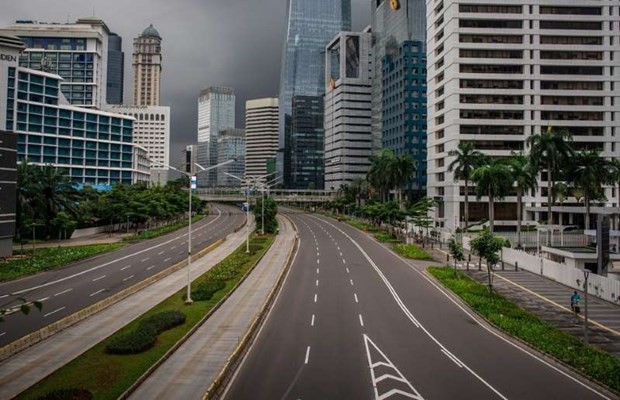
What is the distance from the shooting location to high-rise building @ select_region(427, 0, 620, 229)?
9975 centimetres

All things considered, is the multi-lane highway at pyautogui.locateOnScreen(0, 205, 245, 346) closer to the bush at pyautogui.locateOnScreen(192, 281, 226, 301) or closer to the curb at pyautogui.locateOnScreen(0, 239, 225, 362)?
the curb at pyautogui.locateOnScreen(0, 239, 225, 362)

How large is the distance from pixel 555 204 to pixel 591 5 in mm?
39294

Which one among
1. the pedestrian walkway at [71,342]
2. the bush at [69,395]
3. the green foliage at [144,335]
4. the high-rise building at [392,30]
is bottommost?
the pedestrian walkway at [71,342]

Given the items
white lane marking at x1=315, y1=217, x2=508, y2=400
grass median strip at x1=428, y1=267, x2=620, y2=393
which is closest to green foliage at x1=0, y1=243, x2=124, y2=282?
white lane marking at x1=315, y1=217, x2=508, y2=400

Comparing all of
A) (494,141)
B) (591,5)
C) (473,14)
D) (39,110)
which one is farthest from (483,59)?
(39,110)

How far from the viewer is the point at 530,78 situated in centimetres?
9975

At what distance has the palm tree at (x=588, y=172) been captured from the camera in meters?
71.4

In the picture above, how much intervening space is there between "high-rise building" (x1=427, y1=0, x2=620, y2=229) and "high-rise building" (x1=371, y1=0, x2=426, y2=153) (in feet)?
209

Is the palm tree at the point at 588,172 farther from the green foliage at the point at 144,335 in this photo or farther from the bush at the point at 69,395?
the bush at the point at 69,395

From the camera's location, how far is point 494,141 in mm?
101125

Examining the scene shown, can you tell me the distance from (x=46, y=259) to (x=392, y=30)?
479ft

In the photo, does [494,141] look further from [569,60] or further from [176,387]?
[176,387]

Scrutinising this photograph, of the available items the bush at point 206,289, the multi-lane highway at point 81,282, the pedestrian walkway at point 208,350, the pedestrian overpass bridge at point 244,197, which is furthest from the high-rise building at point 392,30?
the pedestrian walkway at point 208,350

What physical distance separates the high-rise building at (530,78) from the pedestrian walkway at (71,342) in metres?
71.7
